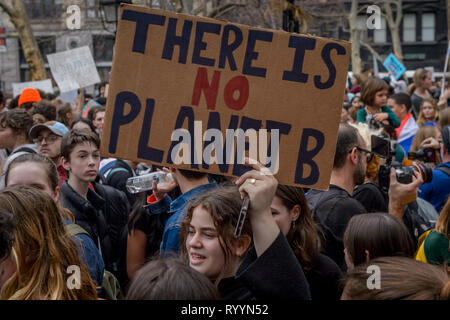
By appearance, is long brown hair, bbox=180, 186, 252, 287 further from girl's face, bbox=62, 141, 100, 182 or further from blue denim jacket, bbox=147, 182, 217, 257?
girl's face, bbox=62, 141, 100, 182

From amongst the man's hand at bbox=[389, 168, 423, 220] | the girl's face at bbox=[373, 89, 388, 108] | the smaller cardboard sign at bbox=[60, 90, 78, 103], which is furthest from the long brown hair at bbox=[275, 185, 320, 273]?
the smaller cardboard sign at bbox=[60, 90, 78, 103]

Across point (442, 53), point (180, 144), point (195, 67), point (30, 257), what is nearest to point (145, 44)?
point (195, 67)

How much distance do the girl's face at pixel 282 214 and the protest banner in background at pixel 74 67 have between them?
866 centimetres

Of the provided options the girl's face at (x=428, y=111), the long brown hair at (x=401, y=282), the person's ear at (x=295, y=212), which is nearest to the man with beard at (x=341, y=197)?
the person's ear at (x=295, y=212)

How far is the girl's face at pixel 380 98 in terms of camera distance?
7316mm

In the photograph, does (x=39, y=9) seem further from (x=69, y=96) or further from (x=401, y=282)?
(x=401, y=282)

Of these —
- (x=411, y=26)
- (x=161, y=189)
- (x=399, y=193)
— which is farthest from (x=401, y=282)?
(x=411, y=26)

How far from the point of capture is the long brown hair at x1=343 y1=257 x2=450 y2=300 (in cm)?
220

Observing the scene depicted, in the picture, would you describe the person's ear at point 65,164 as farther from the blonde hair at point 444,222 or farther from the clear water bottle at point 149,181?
the blonde hair at point 444,222

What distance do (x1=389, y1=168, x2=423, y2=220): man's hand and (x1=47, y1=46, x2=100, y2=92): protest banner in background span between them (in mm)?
8383

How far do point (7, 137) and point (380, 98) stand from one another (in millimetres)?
4089

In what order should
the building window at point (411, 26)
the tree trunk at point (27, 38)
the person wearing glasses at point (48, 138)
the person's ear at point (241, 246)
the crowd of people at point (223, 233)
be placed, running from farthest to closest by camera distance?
the building window at point (411, 26)
the tree trunk at point (27, 38)
the person wearing glasses at point (48, 138)
the person's ear at point (241, 246)
the crowd of people at point (223, 233)

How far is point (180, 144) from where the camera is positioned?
2873 millimetres
